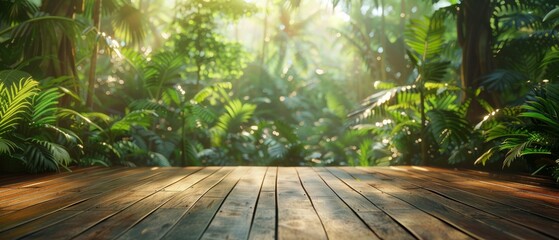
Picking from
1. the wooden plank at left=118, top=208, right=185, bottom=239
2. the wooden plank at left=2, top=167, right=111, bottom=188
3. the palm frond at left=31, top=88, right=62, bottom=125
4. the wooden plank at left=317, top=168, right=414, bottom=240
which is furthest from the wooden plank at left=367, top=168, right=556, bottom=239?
the palm frond at left=31, top=88, right=62, bottom=125

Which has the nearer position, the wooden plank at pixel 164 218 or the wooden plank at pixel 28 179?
the wooden plank at pixel 164 218

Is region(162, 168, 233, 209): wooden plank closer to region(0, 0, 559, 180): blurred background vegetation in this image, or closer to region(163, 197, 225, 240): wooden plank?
region(163, 197, 225, 240): wooden plank

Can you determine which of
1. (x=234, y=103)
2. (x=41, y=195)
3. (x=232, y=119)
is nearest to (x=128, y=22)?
(x=234, y=103)

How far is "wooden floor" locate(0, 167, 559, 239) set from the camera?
4.14 feet

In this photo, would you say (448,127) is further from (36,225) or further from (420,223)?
(36,225)

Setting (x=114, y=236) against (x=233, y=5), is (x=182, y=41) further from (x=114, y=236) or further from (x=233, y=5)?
(x=114, y=236)

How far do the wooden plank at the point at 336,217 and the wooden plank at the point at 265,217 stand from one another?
20cm

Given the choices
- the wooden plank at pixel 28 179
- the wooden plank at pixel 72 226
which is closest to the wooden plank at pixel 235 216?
the wooden plank at pixel 72 226

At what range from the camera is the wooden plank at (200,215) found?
48.9 inches

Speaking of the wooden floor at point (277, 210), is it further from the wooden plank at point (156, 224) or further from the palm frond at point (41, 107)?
the palm frond at point (41, 107)

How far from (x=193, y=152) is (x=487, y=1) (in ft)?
15.3

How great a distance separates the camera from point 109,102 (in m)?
9.35

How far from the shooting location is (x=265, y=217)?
1498mm

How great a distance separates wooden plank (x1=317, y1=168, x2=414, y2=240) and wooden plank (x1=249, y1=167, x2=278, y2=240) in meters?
0.37
